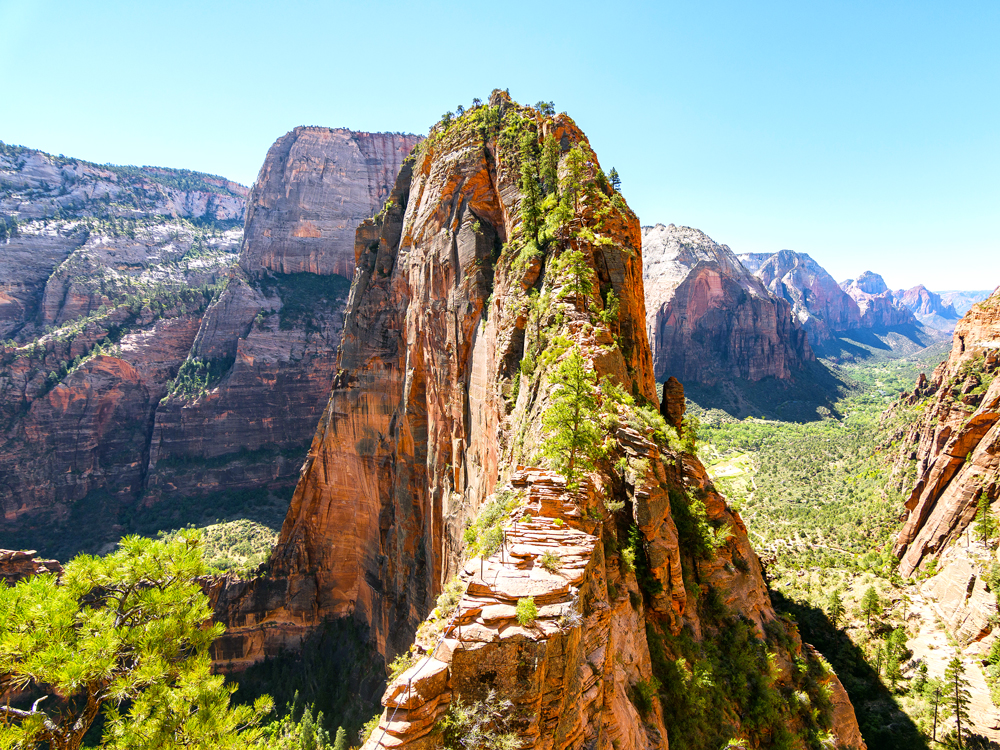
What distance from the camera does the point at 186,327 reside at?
93.9m

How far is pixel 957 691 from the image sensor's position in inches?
1104

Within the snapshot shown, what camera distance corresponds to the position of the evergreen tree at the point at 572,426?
13.7m

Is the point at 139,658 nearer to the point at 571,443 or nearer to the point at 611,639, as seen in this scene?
the point at 611,639

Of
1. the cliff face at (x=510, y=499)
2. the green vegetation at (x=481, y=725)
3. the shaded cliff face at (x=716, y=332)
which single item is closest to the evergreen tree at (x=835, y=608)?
the cliff face at (x=510, y=499)

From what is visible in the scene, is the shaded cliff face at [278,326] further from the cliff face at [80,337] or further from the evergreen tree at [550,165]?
the evergreen tree at [550,165]

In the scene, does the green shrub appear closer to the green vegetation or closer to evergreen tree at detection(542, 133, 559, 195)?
the green vegetation

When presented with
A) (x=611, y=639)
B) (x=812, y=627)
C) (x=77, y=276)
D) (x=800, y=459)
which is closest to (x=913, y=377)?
(x=800, y=459)

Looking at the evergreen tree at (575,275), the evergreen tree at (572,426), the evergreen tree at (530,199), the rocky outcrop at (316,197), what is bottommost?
the evergreen tree at (572,426)

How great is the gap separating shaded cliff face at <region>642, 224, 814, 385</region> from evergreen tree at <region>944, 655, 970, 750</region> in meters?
118

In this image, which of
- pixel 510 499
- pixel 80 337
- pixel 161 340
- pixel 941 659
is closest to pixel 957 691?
pixel 941 659

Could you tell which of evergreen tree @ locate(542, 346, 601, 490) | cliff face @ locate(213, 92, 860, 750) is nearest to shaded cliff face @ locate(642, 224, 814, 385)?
cliff face @ locate(213, 92, 860, 750)

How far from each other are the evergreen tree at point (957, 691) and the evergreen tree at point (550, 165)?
41706 mm

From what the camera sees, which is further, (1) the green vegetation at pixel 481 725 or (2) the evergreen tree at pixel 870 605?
(2) the evergreen tree at pixel 870 605

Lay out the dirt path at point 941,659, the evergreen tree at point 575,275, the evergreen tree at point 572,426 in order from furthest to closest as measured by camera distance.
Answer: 1. the dirt path at point 941,659
2. the evergreen tree at point 575,275
3. the evergreen tree at point 572,426
